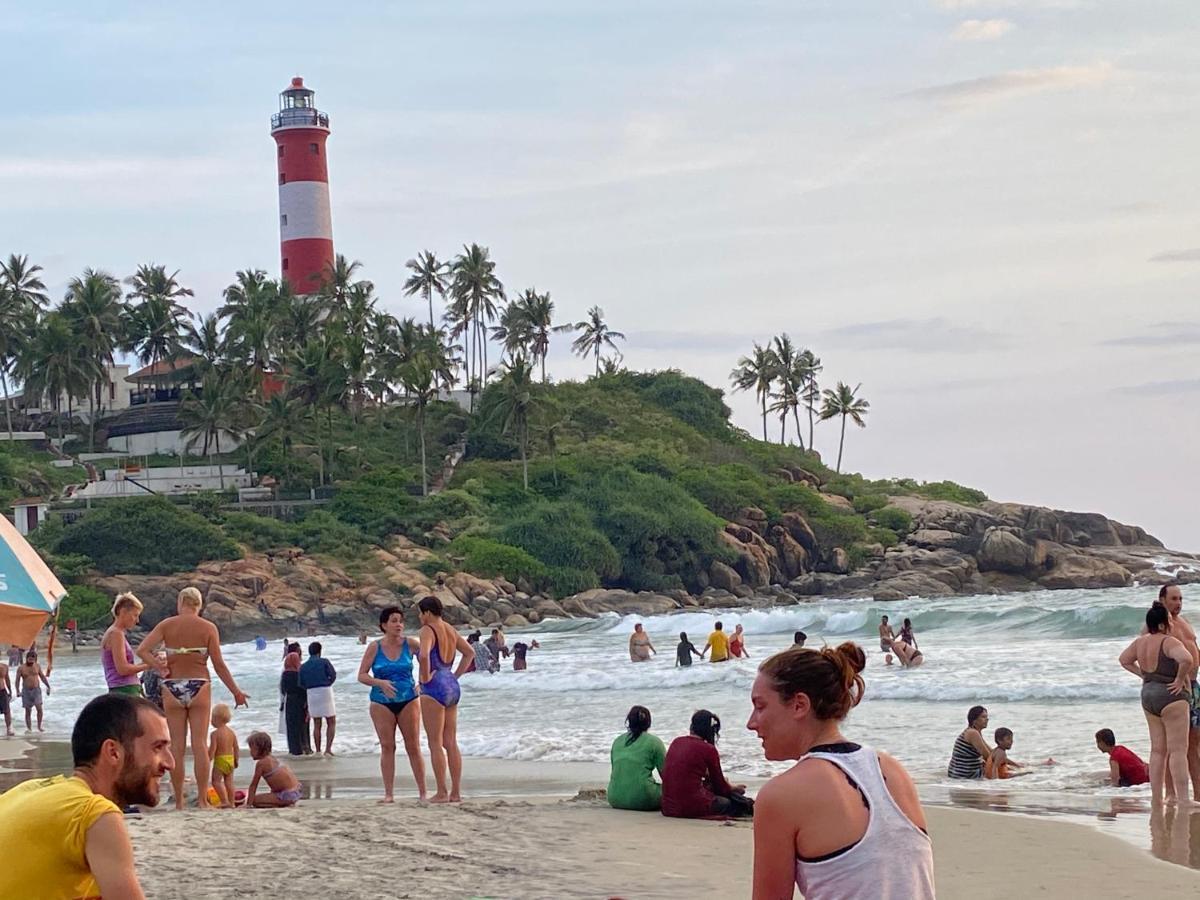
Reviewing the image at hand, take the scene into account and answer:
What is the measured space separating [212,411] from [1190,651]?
192 ft

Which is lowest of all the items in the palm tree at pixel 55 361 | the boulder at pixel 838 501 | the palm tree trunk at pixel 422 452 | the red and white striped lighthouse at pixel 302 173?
the boulder at pixel 838 501

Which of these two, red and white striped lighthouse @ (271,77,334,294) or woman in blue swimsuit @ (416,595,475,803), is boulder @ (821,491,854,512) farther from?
woman in blue swimsuit @ (416,595,475,803)

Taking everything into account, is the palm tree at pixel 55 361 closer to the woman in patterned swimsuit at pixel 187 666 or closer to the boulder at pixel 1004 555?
the boulder at pixel 1004 555

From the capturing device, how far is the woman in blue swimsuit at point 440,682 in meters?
10.3

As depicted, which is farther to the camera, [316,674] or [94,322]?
[94,322]

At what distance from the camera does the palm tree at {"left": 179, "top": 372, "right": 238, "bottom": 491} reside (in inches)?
2542

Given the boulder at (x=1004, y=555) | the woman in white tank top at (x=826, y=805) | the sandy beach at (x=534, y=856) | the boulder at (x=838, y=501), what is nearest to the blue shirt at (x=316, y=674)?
the sandy beach at (x=534, y=856)

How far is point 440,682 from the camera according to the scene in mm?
10516

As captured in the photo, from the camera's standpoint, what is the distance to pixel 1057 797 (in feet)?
37.9

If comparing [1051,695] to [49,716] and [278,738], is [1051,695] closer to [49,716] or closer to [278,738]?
[278,738]

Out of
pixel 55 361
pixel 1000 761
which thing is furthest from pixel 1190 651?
pixel 55 361

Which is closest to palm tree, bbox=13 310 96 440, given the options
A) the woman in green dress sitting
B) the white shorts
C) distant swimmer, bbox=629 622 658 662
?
distant swimmer, bbox=629 622 658 662

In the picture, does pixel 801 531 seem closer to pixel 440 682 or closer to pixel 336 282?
pixel 336 282

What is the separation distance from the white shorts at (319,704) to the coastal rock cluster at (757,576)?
104 ft
